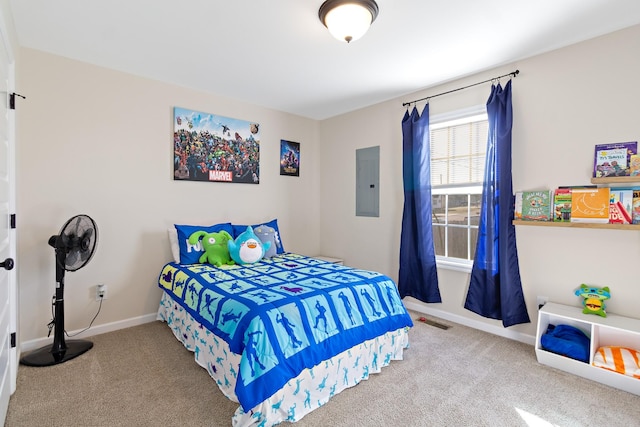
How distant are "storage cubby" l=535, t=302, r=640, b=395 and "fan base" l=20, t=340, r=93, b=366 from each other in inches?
141

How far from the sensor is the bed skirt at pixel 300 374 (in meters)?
1.74

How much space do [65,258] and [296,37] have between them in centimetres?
243

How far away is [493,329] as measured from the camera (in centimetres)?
297

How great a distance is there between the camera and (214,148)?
3.63 metres

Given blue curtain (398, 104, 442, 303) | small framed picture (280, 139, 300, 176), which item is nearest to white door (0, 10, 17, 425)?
small framed picture (280, 139, 300, 176)

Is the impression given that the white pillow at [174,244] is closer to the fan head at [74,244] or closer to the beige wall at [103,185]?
the beige wall at [103,185]

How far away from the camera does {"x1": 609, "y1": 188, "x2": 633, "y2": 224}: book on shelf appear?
2203 millimetres

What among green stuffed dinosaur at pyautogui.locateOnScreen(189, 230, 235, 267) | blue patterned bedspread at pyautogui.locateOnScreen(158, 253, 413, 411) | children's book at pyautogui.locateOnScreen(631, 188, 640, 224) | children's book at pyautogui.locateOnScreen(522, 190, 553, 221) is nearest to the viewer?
blue patterned bedspread at pyautogui.locateOnScreen(158, 253, 413, 411)

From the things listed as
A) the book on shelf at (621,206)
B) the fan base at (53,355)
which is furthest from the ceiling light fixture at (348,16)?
the fan base at (53,355)

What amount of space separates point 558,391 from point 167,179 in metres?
3.72

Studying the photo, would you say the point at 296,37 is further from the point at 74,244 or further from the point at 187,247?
the point at 74,244

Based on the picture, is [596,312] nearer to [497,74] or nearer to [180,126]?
[497,74]

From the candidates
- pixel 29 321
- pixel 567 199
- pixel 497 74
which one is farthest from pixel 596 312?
pixel 29 321

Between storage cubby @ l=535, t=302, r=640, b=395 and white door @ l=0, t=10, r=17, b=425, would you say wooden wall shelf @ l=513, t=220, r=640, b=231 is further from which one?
white door @ l=0, t=10, r=17, b=425
